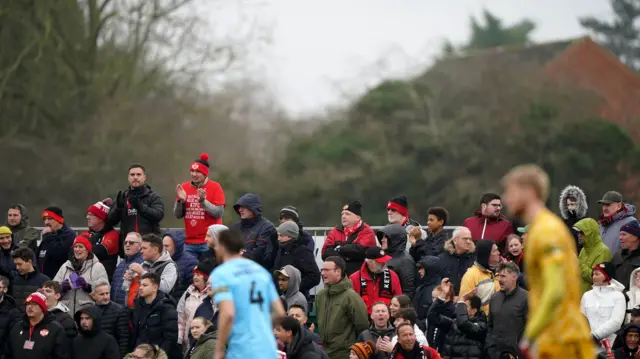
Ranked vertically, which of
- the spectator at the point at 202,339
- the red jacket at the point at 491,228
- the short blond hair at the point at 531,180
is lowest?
the spectator at the point at 202,339

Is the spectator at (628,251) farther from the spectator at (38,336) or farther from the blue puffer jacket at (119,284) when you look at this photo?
the spectator at (38,336)

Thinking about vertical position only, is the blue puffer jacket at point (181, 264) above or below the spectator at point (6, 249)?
below

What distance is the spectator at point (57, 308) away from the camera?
47.8 ft

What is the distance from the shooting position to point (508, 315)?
1301 cm

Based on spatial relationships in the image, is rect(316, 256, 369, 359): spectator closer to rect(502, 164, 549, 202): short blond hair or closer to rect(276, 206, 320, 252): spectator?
rect(276, 206, 320, 252): spectator

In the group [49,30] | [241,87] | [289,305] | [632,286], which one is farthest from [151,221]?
[241,87]

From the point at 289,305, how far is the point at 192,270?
1.89 m

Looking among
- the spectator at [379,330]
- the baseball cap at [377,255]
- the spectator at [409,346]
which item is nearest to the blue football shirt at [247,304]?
the spectator at [409,346]

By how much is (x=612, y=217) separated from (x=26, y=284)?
7.31 m

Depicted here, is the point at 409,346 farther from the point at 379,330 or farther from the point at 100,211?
the point at 100,211

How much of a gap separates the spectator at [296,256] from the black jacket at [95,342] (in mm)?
2228

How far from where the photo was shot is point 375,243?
15.3 meters

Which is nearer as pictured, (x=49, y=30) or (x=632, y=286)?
(x=632, y=286)

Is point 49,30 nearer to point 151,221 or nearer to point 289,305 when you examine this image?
point 151,221
